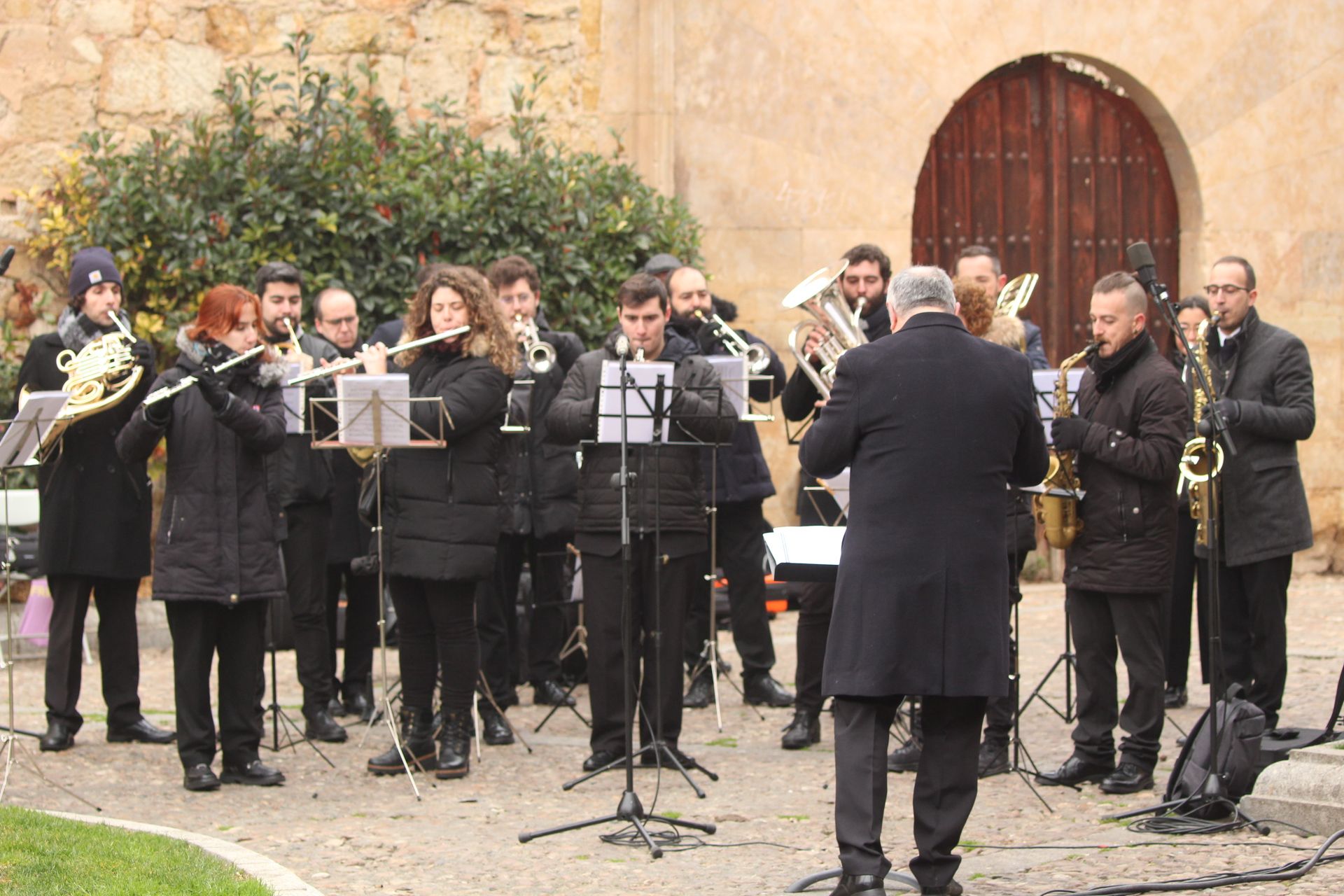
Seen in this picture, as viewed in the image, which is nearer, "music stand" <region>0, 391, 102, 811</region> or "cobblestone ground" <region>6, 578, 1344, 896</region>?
"cobblestone ground" <region>6, 578, 1344, 896</region>

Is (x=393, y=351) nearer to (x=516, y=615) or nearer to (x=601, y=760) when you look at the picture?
(x=601, y=760)

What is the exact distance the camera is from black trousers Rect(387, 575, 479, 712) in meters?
7.48

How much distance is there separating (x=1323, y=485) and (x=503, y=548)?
23.3 ft

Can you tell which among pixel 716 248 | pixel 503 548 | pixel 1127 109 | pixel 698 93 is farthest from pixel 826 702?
pixel 1127 109

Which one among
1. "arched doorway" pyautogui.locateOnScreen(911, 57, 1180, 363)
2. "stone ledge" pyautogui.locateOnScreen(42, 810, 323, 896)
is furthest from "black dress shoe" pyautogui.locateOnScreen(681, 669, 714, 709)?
"arched doorway" pyautogui.locateOnScreen(911, 57, 1180, 363)

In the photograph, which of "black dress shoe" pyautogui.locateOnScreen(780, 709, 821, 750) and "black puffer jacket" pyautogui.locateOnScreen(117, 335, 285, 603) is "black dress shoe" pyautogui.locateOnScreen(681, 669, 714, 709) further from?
"black puffer jacket" pyautogui.locateOnScreen(117, 335, 285, 603)

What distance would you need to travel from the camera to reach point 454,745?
24.8ft

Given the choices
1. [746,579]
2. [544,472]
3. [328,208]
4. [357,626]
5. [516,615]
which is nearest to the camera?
[357,626]

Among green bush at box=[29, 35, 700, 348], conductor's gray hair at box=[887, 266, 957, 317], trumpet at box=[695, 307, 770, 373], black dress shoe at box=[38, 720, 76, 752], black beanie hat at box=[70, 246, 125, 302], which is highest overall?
green bush at box=[29, 35, 700, 348]

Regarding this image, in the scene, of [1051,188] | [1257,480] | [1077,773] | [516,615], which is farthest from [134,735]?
[1051,188]

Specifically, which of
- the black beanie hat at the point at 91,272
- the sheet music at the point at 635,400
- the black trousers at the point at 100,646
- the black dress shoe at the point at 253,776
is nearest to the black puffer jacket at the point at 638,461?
the sheet music at the point at 635,400

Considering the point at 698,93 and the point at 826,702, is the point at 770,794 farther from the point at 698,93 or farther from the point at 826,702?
the point at 698,93

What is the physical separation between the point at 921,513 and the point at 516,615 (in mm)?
4745

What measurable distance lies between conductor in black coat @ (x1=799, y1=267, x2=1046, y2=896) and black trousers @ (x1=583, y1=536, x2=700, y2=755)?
2.22 m
